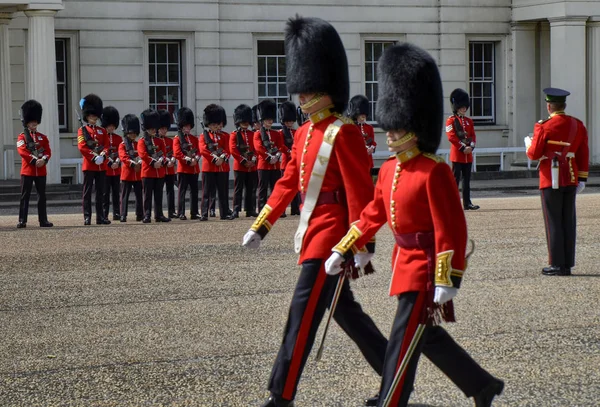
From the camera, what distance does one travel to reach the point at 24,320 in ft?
25.8

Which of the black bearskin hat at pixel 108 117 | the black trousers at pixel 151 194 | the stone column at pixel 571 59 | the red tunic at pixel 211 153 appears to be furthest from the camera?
the stone column at pixel 571 59

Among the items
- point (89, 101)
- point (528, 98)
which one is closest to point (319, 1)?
point (528, 98)

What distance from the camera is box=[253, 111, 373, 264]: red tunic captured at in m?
5.57

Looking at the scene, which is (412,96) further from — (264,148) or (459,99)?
(459,99)

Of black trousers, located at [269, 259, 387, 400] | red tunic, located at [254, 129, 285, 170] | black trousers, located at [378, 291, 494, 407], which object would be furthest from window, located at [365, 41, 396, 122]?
black trousers, located at [378, 291, 494, 407]

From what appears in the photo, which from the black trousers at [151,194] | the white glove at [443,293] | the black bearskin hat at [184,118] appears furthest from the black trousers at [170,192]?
the white glove at [443,293]

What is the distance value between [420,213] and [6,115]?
17.2 meters

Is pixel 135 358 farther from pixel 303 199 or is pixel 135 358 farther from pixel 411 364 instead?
pixel 411 364

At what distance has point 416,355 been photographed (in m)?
4.89

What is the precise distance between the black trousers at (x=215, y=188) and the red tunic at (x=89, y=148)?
4.28 feet

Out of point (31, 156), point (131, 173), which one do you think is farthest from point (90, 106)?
point (31, 156)

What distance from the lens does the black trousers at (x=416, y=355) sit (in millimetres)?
4883

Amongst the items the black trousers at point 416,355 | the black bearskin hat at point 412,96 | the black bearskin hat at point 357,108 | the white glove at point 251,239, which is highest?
the black bearskin hat at point 357,108

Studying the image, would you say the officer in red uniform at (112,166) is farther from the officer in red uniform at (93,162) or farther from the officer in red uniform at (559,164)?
the officer in red uniform at (559,164)
